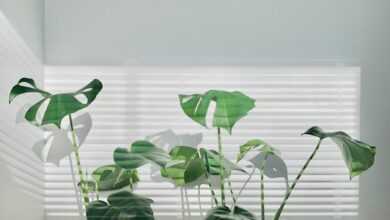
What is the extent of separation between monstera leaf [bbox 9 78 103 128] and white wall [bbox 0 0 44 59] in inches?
7.2

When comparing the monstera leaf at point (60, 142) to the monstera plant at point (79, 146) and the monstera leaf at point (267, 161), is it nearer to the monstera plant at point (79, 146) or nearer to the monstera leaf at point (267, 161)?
the monstera plant at point (79, 146)

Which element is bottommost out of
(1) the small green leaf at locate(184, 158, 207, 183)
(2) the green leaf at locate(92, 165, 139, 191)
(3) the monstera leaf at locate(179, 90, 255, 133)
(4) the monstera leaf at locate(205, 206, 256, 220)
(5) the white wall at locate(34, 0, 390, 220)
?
(4) the monstera leaf at locate(205, 206, 256, 220)

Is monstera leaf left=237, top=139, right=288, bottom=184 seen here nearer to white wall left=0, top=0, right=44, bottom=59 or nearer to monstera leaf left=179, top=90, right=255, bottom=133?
monstera leaf left=179, top=90, right=255, bottom=133

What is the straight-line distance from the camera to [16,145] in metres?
1.43

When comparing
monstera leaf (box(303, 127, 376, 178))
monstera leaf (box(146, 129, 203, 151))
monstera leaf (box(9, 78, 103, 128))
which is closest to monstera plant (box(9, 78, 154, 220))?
monstera leaf (box(9, 78, 103, 128))

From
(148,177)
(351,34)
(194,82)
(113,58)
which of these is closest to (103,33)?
(113,58)

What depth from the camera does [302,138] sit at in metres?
1.54

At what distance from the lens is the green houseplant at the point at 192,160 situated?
4.34 feet

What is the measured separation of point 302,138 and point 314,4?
379 millimetres

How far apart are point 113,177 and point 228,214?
0.34 meters

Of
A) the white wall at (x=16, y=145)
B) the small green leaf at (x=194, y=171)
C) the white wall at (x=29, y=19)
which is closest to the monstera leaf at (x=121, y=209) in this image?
the small green leaf at (x=194, y=171)

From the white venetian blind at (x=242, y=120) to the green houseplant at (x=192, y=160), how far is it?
3cm

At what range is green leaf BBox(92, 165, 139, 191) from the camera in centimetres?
146

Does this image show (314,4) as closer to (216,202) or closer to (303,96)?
(303,96)
